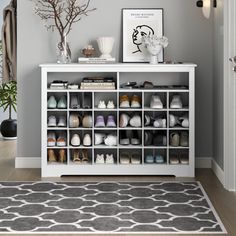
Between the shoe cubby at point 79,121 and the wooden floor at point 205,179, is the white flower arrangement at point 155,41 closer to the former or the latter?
the shoe cubby at point 79,121

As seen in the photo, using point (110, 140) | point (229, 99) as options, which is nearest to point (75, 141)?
point (110, 140)

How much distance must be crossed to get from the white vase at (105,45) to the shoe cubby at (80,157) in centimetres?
91

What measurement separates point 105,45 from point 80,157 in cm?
109

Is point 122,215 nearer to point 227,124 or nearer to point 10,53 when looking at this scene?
point 227,124

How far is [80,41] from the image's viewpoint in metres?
5.79

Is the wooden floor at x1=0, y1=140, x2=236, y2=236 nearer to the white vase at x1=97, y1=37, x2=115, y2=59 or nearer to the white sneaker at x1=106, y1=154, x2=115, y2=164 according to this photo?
the white sneaker at x1=106, y1=154, x2=115, y2=164

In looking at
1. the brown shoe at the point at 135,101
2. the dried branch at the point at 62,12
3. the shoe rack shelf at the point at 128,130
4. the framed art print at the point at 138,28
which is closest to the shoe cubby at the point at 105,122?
the shoe rack shelf at the point at 128,130

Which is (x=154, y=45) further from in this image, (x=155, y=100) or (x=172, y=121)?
(x=172, y=121)

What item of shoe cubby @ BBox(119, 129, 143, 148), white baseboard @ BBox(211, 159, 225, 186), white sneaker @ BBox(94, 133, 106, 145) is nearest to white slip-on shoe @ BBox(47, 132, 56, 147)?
white sneaker @ BBox(94, 133, 106, 145)

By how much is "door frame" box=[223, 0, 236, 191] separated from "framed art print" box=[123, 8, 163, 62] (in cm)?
99

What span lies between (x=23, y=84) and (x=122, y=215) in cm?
224

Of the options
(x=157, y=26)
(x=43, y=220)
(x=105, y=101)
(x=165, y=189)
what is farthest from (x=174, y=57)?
(x=43, y=220)

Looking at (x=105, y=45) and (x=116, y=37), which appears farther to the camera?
(x=116, y=37)

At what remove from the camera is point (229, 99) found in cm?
484
